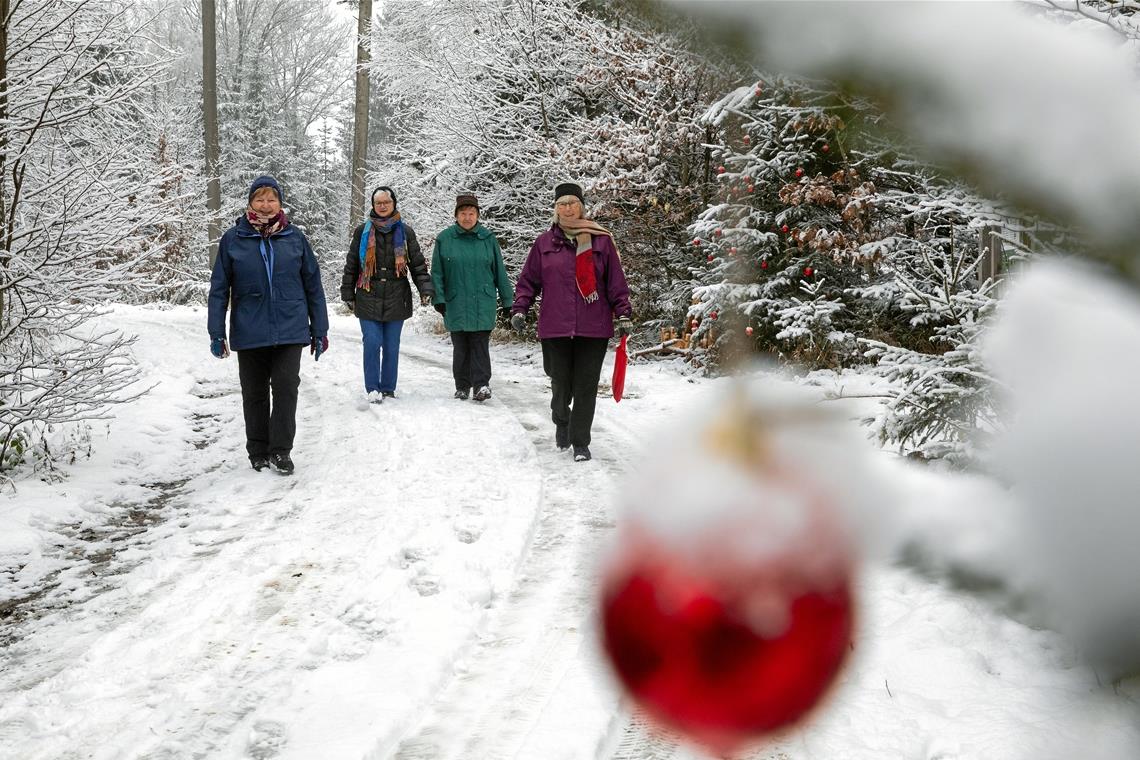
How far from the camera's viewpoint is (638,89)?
10.5m

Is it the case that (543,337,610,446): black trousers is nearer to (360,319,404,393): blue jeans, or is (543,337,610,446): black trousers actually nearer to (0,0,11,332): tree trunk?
(360,319,404,393): blue jeans

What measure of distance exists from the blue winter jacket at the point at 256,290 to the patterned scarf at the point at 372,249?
2416 mm

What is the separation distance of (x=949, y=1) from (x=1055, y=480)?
0.23 meters

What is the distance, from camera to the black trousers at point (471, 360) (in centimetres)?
871

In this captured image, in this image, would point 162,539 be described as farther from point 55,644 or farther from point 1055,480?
point 1055,480

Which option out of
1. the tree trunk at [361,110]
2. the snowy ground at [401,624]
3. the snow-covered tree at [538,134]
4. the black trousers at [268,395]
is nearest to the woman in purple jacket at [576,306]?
the snowy ground at [401,624]

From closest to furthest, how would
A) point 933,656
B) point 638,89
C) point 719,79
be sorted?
point 719,79
point 933,656
point 638,89

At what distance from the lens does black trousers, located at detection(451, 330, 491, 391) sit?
28.6ft

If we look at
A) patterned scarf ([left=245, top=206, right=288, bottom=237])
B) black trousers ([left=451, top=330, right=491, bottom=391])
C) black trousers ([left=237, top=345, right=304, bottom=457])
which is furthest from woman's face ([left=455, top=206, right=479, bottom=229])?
black trousers ([left=237, top=345, right=304, bottom=457])

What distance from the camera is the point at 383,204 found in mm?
8547

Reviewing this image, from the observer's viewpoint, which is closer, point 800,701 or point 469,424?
point 800,701

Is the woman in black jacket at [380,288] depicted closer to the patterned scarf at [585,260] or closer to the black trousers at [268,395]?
the black trousers at [268,395]

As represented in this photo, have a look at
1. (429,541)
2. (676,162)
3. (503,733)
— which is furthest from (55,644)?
(676,162)

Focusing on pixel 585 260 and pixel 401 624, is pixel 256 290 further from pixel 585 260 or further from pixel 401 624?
pixel 401 624
